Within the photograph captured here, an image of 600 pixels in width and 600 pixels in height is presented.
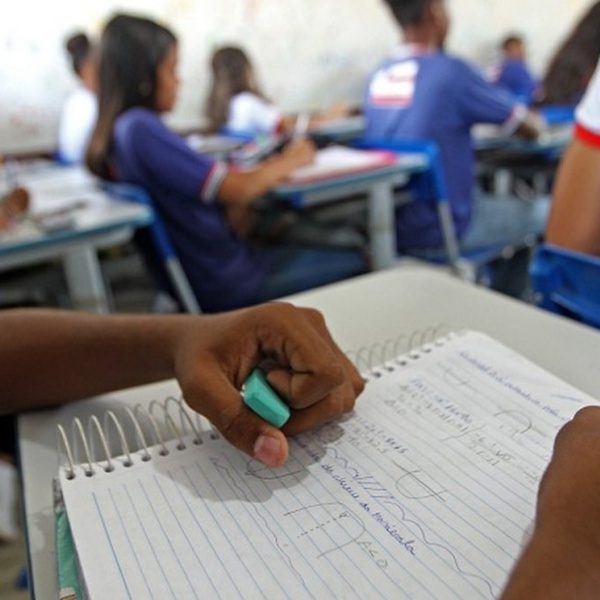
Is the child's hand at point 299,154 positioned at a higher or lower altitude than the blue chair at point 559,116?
higher

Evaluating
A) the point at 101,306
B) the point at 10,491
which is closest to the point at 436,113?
the point at 101,306

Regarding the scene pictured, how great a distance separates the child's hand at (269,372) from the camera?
0.48m

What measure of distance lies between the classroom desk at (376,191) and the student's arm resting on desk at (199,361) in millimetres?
1296

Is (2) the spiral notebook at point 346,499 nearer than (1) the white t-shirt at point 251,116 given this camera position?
Yes

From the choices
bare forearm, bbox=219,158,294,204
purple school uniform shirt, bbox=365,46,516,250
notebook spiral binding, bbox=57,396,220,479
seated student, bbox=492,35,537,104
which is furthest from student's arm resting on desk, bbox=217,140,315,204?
seated student, bbox=492,35,537,104

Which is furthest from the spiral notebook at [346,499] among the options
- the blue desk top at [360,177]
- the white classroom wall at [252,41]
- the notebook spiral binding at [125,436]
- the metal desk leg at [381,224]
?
the white classroom wall at [252,41]

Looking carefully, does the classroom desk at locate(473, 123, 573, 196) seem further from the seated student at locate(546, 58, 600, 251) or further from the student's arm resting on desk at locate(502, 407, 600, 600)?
the student's arm resting on desk at locate(502, 407, 600, 600)

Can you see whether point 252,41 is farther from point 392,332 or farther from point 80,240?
point 392,332

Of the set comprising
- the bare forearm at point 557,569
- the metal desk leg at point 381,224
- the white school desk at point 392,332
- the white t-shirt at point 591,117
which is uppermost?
the white t-shirt at point 591,117

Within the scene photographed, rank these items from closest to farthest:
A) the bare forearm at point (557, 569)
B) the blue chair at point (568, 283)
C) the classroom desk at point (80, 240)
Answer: the bare forearm at point (557, 569), the blue chair at point (568, 283), the classroom desk at point (80, 240)

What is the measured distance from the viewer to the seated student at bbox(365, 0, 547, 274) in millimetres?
2213

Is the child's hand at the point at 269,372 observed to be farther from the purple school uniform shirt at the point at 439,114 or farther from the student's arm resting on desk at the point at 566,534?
the purple school uniform shirt at the point at 439,114

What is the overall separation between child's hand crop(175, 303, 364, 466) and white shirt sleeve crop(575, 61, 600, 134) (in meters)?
0.60

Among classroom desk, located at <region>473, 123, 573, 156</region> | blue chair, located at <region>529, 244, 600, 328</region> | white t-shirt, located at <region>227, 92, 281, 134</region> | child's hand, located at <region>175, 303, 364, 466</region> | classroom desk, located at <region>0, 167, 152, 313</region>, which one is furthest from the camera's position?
white t-shirt, located at <region>227, 92, 281, 134</region>
